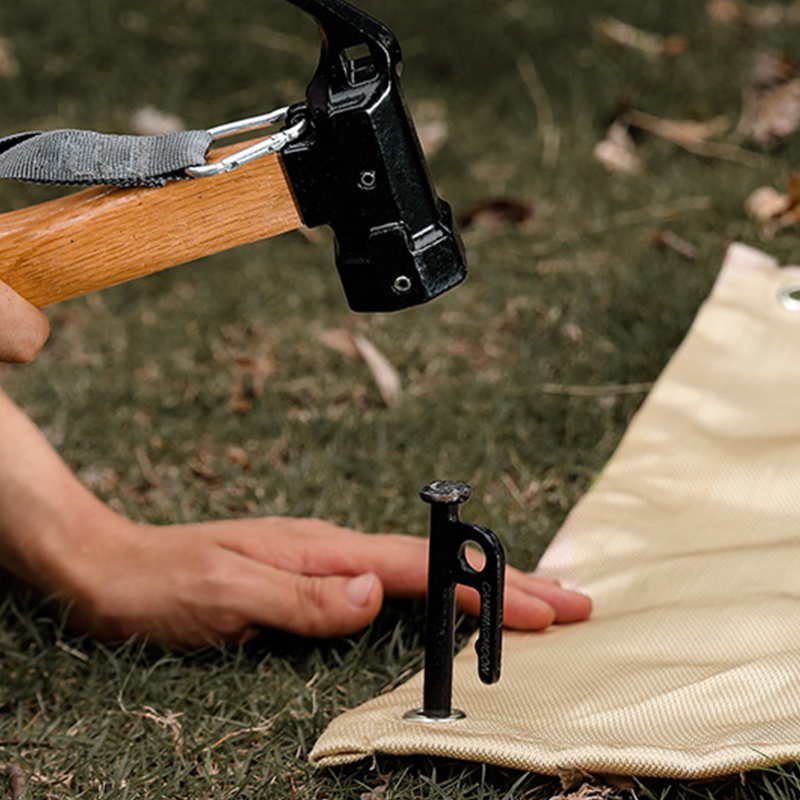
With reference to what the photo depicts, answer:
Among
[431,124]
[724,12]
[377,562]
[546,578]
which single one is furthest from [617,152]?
[377,562]

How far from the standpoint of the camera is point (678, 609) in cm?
156

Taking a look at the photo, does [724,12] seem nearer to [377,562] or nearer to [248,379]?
[248,379]

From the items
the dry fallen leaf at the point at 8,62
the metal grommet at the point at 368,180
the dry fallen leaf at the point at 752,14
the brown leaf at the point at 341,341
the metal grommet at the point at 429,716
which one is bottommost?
the dry fallen leaf at the point at 752,14

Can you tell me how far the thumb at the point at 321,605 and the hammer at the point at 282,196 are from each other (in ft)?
1.49

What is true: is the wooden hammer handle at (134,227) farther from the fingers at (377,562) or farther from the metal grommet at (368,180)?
the fingers at (377,562)

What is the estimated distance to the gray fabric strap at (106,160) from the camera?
1288mm

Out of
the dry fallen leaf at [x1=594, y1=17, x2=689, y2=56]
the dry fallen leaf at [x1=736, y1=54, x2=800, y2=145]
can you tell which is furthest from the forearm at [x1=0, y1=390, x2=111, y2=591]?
the dry fallen leaf at [x1=594, y1=17, x2=689, y2=56]

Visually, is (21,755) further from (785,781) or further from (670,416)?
(670,416)

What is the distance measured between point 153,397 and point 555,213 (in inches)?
49.3

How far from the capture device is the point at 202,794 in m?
1.39

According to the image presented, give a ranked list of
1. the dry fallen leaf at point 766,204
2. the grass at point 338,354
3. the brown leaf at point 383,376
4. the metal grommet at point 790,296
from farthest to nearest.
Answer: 1. the dry fallen leaf at point 766,204
2. the brown leaf at point 383,376
3. the metal grommet at point 790,296
4. the grass at point 338,354

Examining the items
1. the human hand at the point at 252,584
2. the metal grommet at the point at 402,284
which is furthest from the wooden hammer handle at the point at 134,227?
the human hand at the point at 252,584

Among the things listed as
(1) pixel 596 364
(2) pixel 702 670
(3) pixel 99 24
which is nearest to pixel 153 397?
(1) pixel 596 364

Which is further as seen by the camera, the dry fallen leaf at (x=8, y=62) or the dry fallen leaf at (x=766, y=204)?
the dry fallen leaf at (x=8, y=62)
